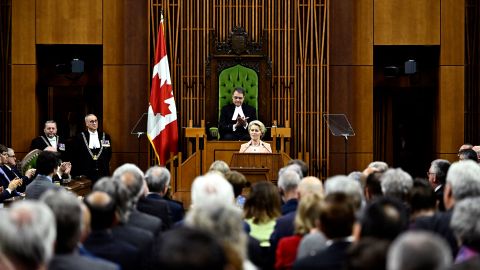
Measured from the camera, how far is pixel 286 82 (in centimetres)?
1288

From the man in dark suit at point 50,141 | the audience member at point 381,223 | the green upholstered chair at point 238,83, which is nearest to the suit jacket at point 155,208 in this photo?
the audience member at point 381,223

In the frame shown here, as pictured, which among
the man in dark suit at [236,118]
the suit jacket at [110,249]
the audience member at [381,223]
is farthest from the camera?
the man in dark suit at [236,118]

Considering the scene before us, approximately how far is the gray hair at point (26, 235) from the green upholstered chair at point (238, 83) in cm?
957

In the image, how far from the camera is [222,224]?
10.1 ft

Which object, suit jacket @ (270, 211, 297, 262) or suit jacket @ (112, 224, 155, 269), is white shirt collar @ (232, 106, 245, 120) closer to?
suit jacket @ (270, 211, 297, 262)

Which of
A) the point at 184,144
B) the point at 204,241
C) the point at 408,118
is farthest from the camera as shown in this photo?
the point at 408,118

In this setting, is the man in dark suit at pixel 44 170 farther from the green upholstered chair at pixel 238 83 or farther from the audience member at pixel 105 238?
the green upholstered chair at pixel 238 83

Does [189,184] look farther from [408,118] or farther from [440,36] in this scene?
[408,118]

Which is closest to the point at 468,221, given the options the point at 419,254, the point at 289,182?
the point at 419,254

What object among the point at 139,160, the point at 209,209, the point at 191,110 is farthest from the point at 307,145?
the point at 209,209

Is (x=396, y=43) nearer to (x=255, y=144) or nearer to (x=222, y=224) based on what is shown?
(x=255, y=144)

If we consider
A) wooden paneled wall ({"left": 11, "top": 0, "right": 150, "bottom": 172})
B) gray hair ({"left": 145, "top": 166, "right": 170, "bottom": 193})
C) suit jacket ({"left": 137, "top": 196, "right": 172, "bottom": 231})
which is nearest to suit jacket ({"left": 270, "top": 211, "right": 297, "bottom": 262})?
suit jacket ({"left": 137, "top": 196, "right": 172, "bottom": 231})

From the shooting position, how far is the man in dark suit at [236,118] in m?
11.6

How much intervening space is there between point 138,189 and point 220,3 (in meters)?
8.11
